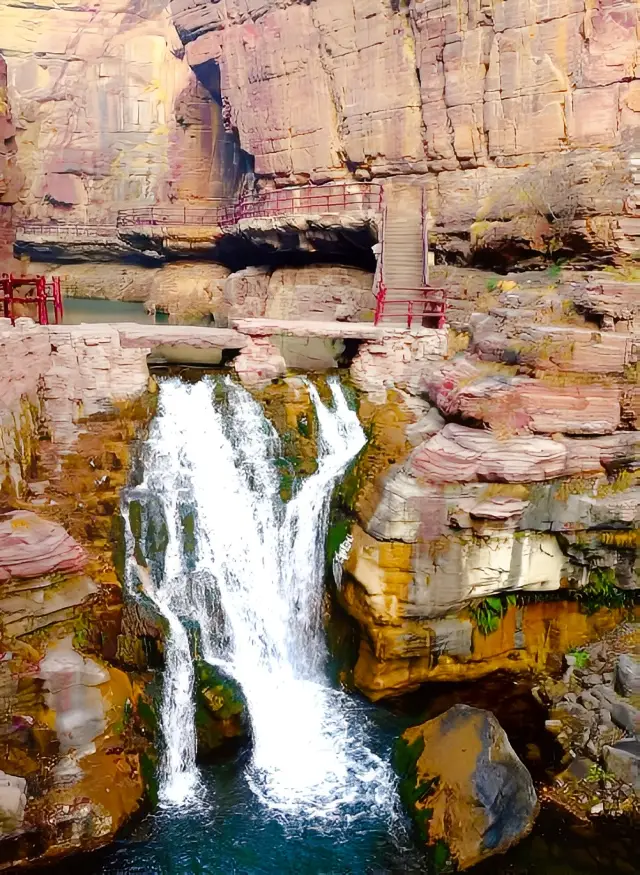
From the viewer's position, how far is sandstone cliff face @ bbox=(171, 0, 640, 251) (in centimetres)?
1803

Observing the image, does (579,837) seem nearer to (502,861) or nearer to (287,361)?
(502,861)

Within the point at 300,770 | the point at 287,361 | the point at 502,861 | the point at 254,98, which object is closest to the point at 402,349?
the point at 287,361

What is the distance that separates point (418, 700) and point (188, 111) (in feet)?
96.2

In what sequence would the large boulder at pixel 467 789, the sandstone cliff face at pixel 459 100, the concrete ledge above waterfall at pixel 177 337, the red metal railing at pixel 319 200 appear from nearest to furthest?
the large boulder at pixel 467 789, the concrete ledge above waterfall at pixel 177 337, the sandstone cliff face at pixel 459 100, the red metal railing at pixel 319 200

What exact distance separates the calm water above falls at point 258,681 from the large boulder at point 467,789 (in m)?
0.29

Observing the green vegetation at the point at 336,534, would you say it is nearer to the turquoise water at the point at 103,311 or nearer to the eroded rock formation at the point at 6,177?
the eroded rock formation at the point at 6,177

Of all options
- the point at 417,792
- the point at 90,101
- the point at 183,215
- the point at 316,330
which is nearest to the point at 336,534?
the point at 417,792

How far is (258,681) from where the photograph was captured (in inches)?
509

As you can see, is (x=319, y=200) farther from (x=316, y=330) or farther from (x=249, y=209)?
(x=316, y=330)

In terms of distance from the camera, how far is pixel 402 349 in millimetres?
16859

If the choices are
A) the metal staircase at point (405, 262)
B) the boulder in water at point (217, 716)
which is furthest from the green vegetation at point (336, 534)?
the metal staircase at point (405, 262)

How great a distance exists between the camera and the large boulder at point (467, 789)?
10.0 metres

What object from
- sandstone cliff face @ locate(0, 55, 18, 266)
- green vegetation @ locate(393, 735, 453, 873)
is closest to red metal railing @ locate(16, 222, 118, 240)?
sandstone cliff face @ locate(0, 55, 18, 266)

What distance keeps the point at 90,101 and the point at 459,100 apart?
26.3 m
